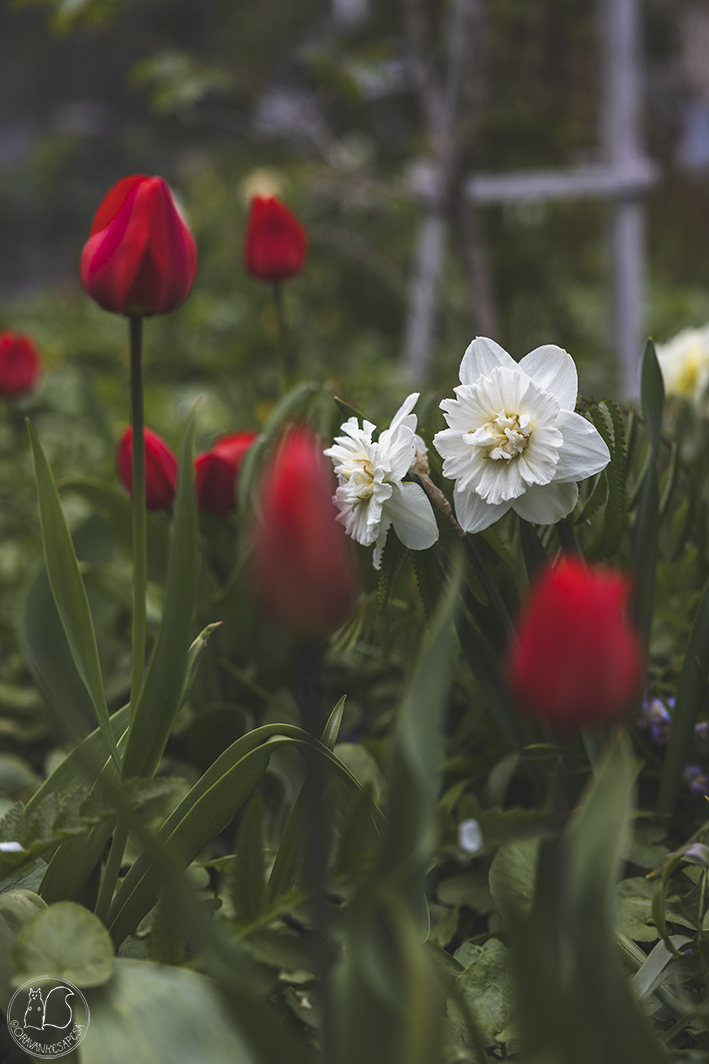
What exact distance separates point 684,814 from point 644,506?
35cm

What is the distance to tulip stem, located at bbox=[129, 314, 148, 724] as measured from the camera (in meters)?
0.71

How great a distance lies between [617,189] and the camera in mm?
2508

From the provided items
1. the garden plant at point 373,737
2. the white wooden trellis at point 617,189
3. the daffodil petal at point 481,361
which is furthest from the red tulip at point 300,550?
the white wooden trellis at point 617,189

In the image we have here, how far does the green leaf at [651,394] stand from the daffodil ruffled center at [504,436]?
22 centimetres

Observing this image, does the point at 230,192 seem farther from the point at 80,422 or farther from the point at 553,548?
the point at 553,548

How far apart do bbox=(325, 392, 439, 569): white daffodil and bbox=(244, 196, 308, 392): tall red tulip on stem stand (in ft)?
2.04

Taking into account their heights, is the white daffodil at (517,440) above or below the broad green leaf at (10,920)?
above

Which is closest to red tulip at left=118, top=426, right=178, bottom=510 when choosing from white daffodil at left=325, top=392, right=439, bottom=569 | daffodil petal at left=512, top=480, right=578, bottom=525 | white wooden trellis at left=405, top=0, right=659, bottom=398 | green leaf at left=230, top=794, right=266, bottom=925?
white daffodil at left=325, top=392, right=439, bottom=569

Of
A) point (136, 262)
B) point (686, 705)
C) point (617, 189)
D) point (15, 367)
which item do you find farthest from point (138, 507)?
point (617, 189)

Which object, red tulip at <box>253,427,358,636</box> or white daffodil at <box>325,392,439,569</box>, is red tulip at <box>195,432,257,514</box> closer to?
white daffodil at <box>325,392,439,569</box>

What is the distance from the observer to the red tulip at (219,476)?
105cm

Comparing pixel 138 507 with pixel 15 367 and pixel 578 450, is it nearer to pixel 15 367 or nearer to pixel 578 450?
pixel 578 450

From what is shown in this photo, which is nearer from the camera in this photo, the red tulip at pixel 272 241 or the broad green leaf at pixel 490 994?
the broad green leaf at pixel 490 994

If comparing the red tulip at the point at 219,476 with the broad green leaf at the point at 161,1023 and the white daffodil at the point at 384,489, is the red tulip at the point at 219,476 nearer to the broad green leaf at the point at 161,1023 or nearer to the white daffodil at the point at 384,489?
the white daffodil at the point at 384,489
